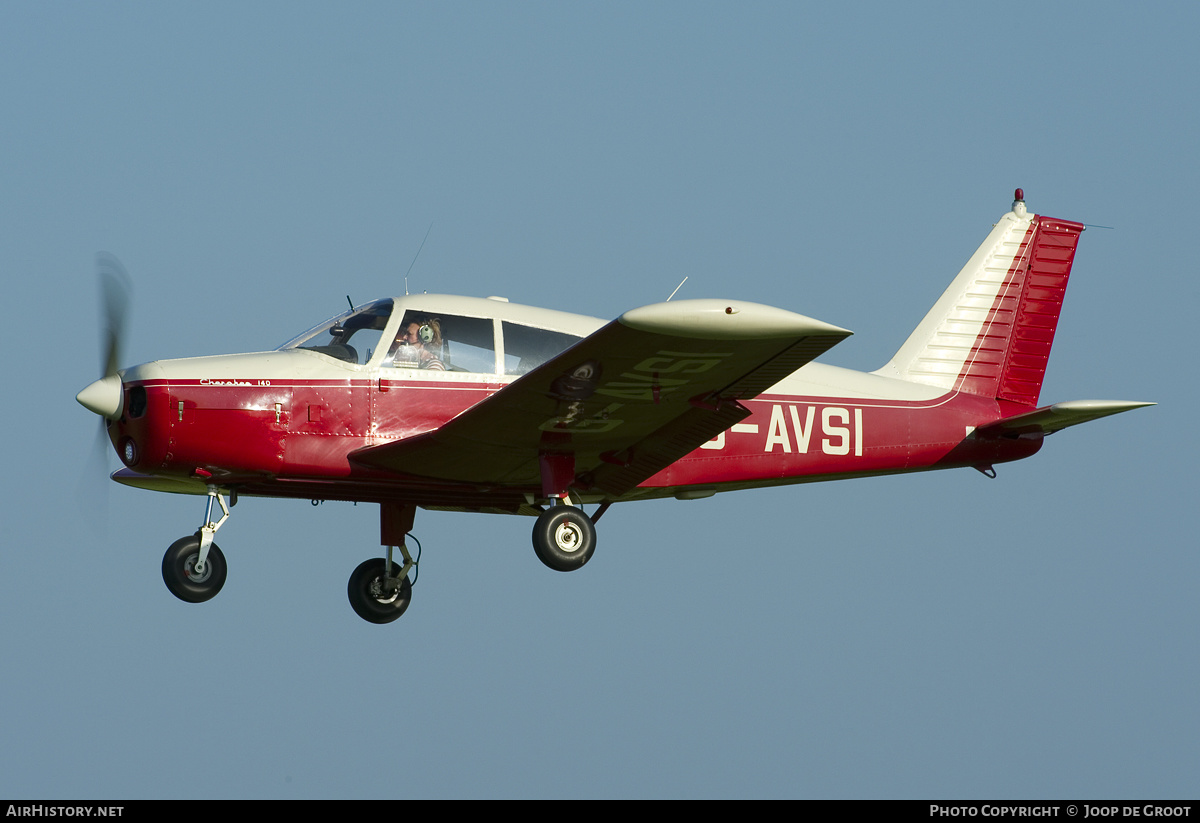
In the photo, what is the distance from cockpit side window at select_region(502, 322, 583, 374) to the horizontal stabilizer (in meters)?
4.31

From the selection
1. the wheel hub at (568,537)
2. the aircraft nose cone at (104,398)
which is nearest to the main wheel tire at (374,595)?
the wheel hub at (568,537)

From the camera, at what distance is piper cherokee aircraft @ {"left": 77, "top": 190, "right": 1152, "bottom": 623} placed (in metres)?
12.2

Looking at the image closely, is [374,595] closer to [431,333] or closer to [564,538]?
[564,538]

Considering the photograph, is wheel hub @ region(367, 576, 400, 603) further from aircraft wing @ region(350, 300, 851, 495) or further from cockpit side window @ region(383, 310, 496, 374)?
Result: cockpit side window @ region(383, 310, 496, 374)

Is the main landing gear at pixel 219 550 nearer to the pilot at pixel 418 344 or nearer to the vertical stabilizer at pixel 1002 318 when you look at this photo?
the pilot at pixel 418 344

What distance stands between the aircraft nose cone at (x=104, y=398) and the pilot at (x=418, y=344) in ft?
7.33

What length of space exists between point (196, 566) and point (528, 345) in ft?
11.0

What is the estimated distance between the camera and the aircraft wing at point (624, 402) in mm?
10758

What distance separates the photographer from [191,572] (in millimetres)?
13164

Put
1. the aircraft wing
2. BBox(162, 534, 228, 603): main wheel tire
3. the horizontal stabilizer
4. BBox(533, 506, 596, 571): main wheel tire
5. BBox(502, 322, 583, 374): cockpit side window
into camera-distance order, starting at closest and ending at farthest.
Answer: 1. the aircraft wing
2. BBox(533, 506, 596, 571): main wheel tire
3. BBox(162, 534, 228, 603): main wheel tire
4. BBox(502, 322, 583, 374): cockpit side window
5. the horizontal stabilizer

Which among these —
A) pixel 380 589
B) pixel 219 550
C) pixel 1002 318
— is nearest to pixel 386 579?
pixel 380 589

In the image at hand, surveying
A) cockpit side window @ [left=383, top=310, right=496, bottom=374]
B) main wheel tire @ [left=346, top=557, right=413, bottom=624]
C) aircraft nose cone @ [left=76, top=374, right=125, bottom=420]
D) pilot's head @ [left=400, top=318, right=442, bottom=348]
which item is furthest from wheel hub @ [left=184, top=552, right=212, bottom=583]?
pilot's head @ [left=400, top=318, right=442, bottom=348]
